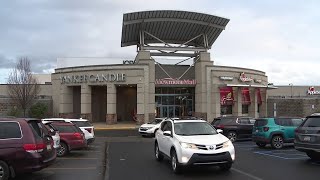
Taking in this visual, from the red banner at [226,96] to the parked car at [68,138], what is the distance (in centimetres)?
3055

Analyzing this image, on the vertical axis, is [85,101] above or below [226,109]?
above

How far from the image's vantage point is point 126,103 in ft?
172

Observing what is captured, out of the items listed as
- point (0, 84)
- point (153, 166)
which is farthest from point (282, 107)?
point (153, 166)

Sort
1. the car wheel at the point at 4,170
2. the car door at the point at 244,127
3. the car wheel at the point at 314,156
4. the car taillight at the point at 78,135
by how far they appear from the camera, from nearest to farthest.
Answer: the car wheel at the point at 4,170, the car wheel at the point at 314,156, the car taillight at the point at 78,135, the car door at the point at 244,127

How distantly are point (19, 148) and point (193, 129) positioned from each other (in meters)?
5.44

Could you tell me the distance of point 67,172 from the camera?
1294 centimetres

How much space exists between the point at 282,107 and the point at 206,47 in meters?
14.2

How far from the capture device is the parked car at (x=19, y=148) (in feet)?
33.3

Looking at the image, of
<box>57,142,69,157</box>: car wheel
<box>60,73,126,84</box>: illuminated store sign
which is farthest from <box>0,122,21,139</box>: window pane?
<box>60,73,126,84</box>: illuminated store sign

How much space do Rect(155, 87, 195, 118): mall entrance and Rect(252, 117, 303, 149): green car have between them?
2850cm

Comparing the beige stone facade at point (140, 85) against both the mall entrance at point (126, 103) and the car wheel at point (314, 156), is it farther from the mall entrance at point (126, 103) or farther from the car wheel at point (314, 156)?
the car wheel at point (314, 156)

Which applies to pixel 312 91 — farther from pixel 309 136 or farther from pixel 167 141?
pixel 167 141

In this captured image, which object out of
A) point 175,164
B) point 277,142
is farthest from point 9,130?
point 277,142

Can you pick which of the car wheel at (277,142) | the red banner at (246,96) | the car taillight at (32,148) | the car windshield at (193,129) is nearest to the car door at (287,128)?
the car wheel at (277,142)
